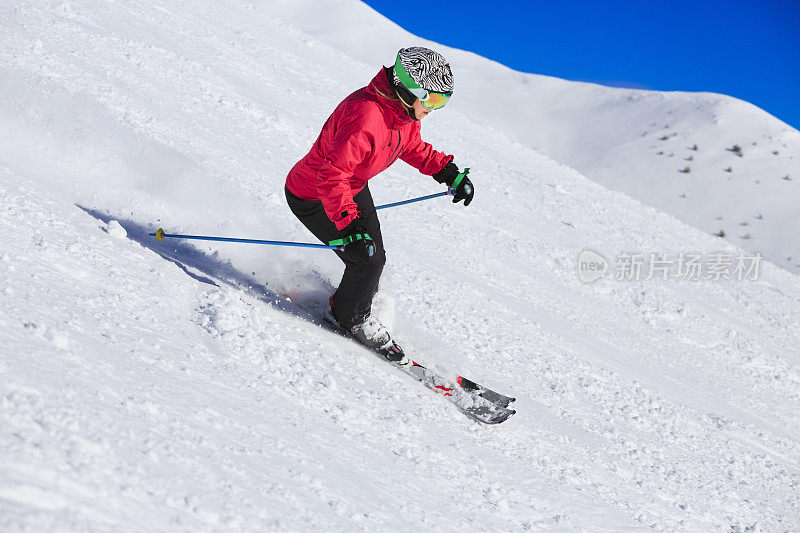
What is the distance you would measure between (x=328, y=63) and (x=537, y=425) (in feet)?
36.0

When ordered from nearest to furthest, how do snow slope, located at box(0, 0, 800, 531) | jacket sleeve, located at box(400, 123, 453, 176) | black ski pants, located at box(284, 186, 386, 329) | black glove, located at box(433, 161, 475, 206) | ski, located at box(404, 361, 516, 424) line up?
snow slope, located at box(0, 0, 800, 531) < ski, located at box(404, 361, 516, 424) < black ski pants, located at box(284, 186, 386, 329) < jacket sleeve, located at box(400, 123, 453, 176) < black glove, located at box(433, 161, 475, 206)

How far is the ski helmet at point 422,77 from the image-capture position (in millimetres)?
3611

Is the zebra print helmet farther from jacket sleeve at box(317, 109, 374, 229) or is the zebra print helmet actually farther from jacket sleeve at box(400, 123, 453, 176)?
jacket sleeve at box(400, 123, 453, 176)

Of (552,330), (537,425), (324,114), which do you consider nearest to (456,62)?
(324,114)

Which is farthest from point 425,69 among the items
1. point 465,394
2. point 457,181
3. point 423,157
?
point 465,394

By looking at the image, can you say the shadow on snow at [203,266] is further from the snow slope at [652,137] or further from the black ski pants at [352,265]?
the snow slope at [652,137]

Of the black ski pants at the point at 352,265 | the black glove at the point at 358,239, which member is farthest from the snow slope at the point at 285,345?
the black glove at the point at 358,239

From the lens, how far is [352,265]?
408cm

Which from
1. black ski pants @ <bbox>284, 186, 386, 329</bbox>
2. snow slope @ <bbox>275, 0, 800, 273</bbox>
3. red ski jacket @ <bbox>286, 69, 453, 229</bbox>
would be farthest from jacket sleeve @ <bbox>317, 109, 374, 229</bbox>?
snow slope @ <bbox>275, 0, 800, 273</bbox>

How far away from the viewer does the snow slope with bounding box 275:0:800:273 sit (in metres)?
20.8

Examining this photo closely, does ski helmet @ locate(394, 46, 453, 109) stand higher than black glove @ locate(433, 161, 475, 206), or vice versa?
ski helmet @ locate(394, 46, 453, 109)

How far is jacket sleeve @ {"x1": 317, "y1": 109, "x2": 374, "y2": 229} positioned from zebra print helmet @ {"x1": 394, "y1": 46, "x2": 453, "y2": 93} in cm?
37

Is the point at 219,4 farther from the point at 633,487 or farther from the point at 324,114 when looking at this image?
the point at 633,487

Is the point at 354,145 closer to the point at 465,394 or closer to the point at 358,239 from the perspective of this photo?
the point at 358,239
